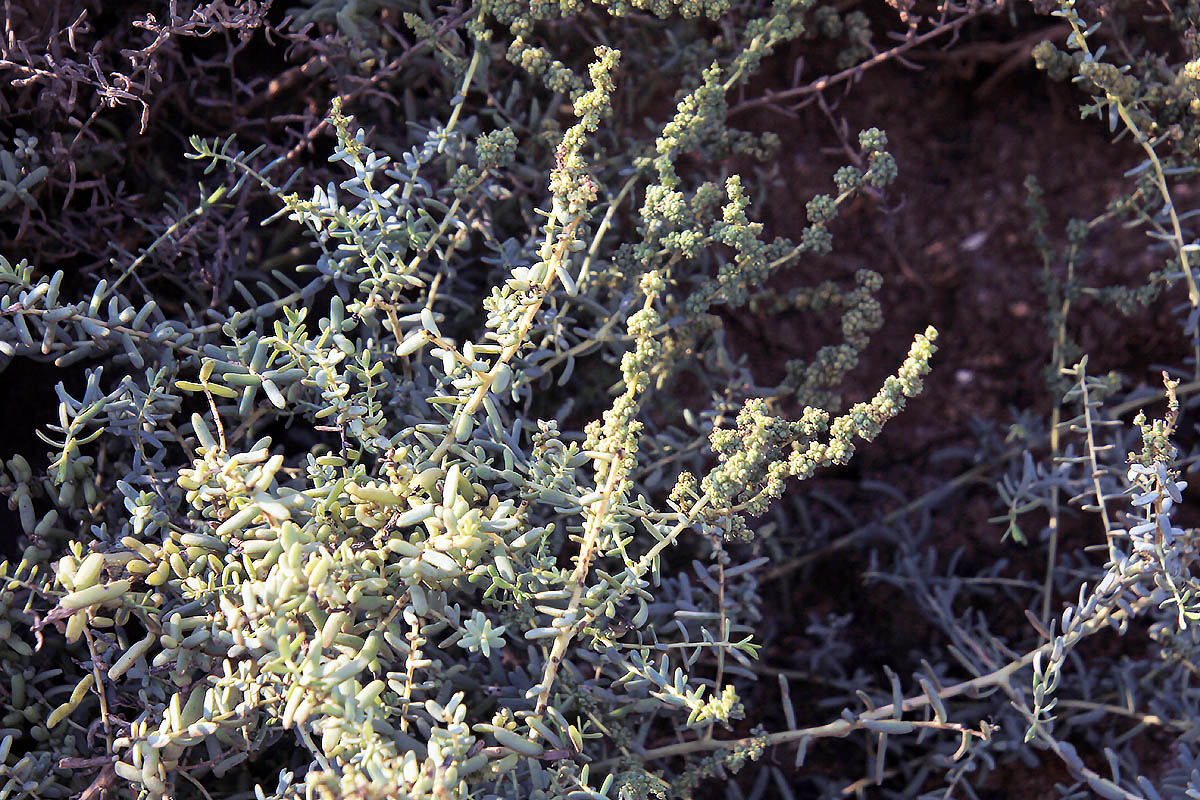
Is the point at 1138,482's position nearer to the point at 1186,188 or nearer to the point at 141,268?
the point at 1186,188

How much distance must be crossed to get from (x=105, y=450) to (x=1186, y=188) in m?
2.52

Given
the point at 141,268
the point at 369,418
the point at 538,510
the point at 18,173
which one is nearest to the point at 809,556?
the point at 538,510

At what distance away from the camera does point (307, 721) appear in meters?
1.46

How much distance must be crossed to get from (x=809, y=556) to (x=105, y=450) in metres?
1.47

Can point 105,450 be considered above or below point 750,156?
below

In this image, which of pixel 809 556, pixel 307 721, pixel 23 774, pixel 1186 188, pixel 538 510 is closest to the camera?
pixel 307 721

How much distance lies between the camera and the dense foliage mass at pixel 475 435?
151 cm

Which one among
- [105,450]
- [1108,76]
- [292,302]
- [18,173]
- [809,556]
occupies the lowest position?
[809,556]

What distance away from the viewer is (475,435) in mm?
1757

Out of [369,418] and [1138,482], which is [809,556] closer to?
[1138,482]

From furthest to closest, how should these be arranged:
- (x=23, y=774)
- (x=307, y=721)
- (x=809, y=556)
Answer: (x=809, y=556), (x=23, y=774), (x=307, y=721)

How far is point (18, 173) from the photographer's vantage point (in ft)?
6.08

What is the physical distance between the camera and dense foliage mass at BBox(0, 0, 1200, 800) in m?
1.51

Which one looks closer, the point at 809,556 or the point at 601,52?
the point at 601,52
